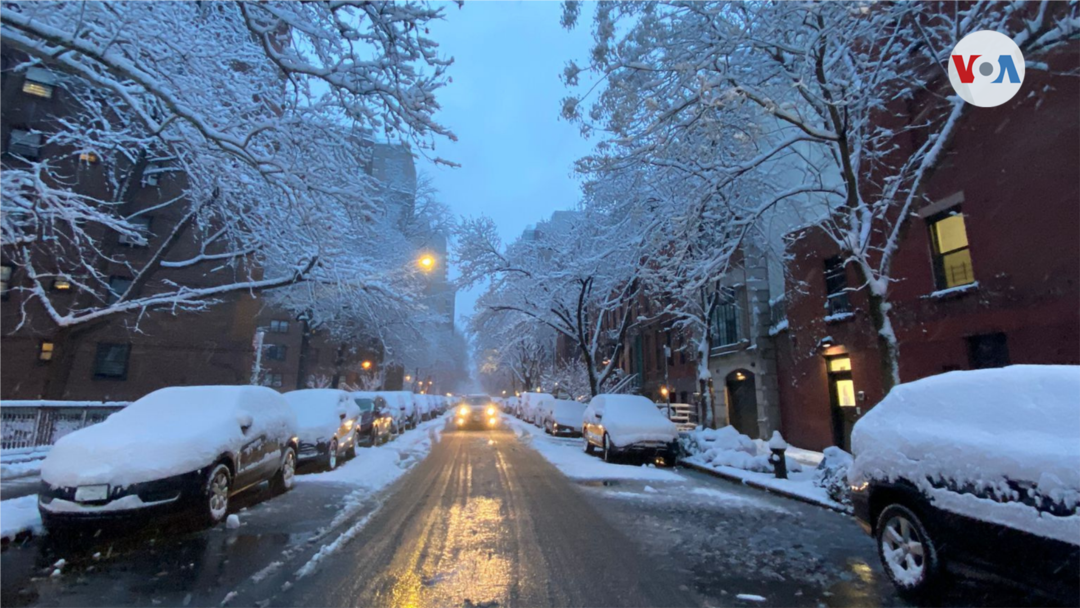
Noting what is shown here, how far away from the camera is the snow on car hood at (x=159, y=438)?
6.13m

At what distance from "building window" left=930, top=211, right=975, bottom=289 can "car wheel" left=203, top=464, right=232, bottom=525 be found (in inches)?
543

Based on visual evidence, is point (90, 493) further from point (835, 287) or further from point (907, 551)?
point (835, 287)

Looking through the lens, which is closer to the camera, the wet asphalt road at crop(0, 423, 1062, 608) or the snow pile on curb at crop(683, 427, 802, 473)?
the wet asphalt road at crop(0, 423, 1062, 608)

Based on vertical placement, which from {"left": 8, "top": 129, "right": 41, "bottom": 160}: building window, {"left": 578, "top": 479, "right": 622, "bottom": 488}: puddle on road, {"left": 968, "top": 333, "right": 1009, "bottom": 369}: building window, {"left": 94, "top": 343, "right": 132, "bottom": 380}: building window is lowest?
{"left": 578, "top": 479, "right": 622, "bottom": 488}: puddle on road

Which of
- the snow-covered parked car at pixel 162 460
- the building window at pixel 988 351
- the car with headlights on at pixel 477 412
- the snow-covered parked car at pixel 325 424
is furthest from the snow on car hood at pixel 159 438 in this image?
the car with headlights on at pixel 477 412

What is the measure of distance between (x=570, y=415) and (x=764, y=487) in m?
15.2

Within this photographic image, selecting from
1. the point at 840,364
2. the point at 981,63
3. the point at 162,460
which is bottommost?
the point at 162,460

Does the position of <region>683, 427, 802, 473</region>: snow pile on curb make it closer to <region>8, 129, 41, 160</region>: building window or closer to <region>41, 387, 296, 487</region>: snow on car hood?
<region>41, 387, 296, 487</region>: snow on car hood

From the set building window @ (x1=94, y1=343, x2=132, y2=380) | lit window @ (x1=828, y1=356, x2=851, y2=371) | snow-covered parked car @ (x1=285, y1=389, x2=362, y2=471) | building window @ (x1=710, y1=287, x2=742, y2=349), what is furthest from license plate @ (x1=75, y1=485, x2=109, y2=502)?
building window @ (x1=94, y1=343, x2=132, y2=380)

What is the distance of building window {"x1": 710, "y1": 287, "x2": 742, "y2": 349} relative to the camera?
2091 cm

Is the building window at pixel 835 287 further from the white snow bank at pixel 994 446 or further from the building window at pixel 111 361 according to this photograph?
the building window at pixel 111 361

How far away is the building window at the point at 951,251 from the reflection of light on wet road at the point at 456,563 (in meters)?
10.7

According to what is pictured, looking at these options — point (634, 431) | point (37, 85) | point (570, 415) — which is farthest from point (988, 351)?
point (37, 85)

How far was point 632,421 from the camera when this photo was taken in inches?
573
